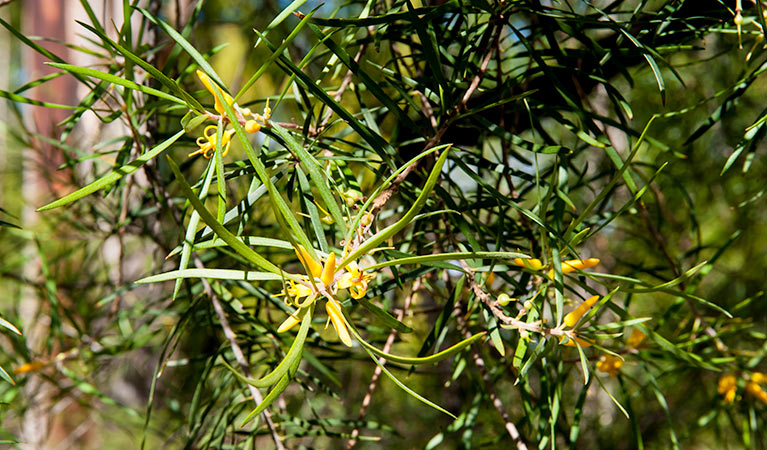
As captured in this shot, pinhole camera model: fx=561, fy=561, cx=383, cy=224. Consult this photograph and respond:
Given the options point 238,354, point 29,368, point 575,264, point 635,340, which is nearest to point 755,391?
point 635,340

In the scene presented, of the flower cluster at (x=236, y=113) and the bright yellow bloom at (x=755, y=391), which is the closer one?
the flower cluster at (x=236, y=113)

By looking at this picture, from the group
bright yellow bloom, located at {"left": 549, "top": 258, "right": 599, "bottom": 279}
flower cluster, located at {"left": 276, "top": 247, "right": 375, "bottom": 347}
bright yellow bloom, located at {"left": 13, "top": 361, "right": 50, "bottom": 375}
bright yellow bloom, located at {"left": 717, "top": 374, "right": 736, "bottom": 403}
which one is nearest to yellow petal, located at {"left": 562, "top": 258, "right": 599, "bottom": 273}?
bright yellow bloom, located at {"left": 549, "top": 258, "right": 599, "bottom": 279}

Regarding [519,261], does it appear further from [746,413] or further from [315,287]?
[746,413]

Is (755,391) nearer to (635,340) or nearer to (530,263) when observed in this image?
(635,340)

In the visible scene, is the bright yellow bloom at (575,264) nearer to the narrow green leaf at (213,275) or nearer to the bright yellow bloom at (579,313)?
the bright yellow bloom at (579,313)

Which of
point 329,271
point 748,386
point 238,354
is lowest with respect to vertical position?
point 748,386

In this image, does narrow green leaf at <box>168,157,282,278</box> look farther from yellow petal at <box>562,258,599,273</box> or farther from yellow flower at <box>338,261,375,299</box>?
yellow petal at <box>562,258,599,273</box>

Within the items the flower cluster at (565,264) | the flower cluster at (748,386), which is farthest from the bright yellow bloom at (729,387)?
the flower cluster at (565,264)
